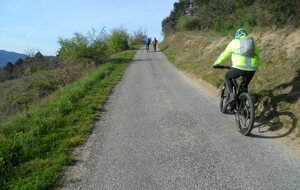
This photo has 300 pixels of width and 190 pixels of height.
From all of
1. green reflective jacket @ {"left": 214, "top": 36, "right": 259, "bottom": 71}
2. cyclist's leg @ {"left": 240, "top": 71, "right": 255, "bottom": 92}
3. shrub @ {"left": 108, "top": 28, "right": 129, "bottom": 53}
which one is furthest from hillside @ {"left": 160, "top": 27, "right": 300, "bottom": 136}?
shrub @ {"left": 108, "top": 28, "right": 129, "bottom": 53}

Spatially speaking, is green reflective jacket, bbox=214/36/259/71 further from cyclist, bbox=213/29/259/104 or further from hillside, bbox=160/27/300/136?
hillside, bbox=160/27/300/136

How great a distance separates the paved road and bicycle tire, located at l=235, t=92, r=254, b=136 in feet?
0.55

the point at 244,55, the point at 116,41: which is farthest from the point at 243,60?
the point at 116,41

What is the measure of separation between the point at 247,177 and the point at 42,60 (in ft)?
109

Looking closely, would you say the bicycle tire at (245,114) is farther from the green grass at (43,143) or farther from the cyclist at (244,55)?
the green grass at (43,143)

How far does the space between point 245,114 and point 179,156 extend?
1.78m

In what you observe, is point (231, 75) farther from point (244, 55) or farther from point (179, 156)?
point (179, 156)

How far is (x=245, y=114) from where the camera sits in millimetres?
4594

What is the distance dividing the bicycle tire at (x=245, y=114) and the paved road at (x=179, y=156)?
0.17 meters

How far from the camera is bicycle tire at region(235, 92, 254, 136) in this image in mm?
4258

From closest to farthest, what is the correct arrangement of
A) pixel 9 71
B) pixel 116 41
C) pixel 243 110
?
pixel 243 110
pixel 116 41
pixel 9 71

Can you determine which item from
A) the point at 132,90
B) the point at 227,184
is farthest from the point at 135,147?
the point at 132,90

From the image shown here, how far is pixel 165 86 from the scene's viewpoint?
10.1 metres

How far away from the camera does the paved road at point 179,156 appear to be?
3.15m
